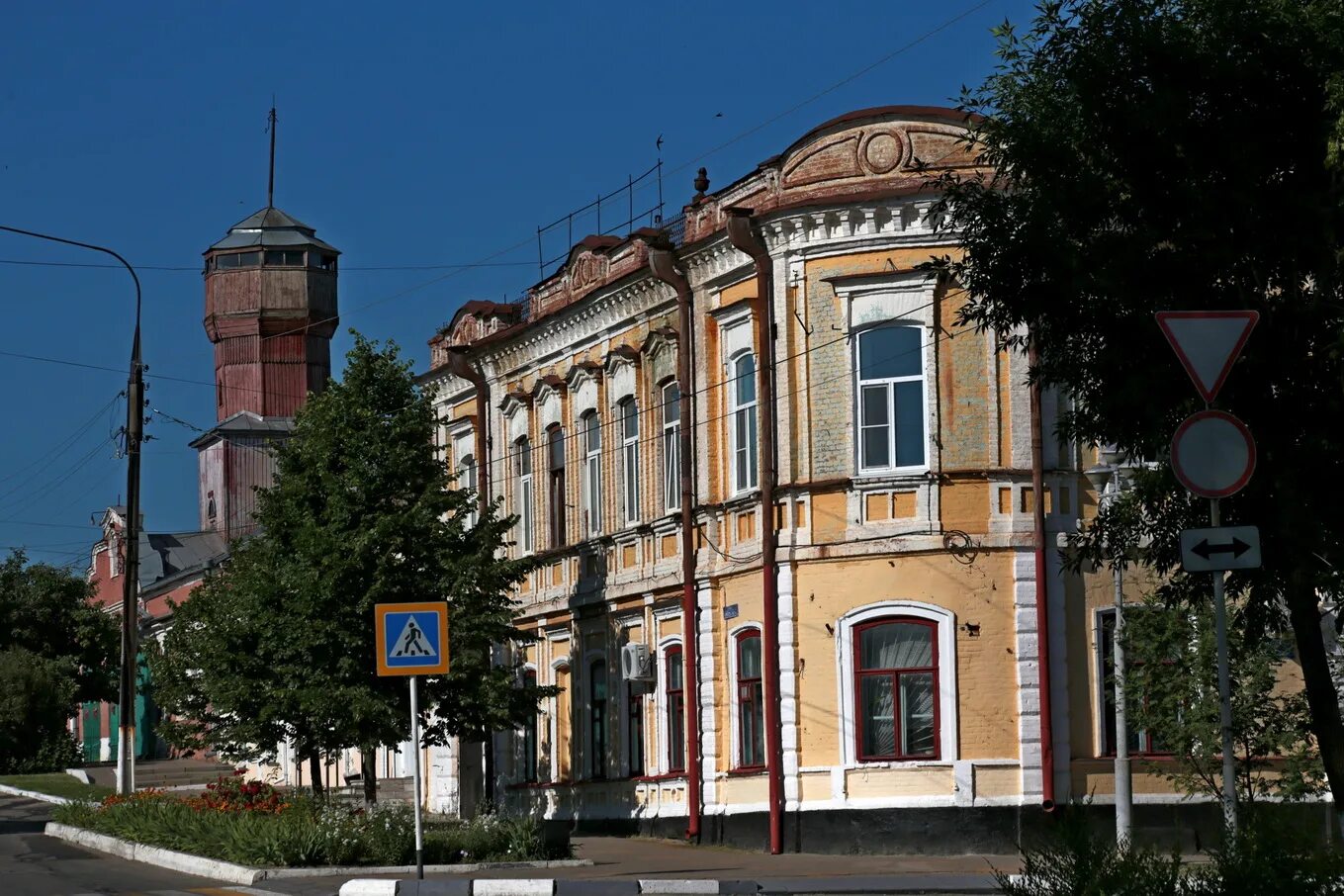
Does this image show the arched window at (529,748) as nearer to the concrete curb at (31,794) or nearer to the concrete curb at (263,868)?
the concrete curb at (263,868)

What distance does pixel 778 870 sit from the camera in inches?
958

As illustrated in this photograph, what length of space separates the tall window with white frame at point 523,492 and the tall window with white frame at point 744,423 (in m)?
8.57

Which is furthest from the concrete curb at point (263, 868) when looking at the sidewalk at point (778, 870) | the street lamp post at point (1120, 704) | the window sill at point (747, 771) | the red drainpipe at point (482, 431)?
the red drainpipe at point (482, 431)

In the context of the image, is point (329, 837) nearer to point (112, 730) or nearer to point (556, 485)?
point (556, 485)

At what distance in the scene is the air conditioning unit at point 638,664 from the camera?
32438 mm

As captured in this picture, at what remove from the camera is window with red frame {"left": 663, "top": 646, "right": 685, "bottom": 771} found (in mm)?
31625

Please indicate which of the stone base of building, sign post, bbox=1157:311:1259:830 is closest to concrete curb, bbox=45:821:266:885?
the stone base of building

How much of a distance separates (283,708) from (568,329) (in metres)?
8.57

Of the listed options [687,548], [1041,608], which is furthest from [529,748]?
[1041,608]

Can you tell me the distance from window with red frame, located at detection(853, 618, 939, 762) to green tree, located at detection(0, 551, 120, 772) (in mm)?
39343

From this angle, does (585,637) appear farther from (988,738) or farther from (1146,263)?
(1146,263)

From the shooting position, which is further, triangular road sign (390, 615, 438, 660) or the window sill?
the window sill

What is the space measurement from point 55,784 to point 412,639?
34488 mm

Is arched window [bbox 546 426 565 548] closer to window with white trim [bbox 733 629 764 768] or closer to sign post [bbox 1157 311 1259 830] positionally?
window with white trim [bbox 733 629 764 768]
